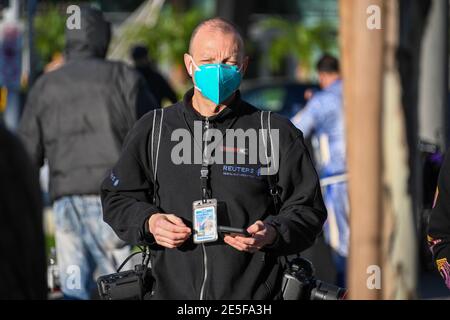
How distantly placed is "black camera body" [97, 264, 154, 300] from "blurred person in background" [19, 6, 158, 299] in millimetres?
2271

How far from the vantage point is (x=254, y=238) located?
176 inches

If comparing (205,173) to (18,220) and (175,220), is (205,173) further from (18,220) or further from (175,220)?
(18,220)

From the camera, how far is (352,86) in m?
5.67

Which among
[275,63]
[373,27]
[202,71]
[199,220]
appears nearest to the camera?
[199,220]

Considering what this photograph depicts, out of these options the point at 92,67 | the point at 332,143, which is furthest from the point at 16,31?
the point at 92,67

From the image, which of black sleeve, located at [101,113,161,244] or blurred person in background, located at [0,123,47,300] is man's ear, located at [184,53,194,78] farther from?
blurred person in background, located at [0,123,47,300]

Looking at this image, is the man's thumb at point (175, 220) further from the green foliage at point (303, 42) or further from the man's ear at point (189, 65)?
the green foliage at point (303, 42)

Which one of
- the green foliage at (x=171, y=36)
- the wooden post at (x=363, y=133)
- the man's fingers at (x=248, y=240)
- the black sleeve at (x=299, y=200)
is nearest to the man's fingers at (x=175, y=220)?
the man's fingers at (x=248, y=240)

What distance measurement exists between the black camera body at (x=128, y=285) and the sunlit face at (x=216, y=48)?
0.88m

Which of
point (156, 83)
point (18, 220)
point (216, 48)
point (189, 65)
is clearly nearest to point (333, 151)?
point (156, 83)

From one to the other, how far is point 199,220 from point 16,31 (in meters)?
8.52

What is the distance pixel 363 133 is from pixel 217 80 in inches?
46.1

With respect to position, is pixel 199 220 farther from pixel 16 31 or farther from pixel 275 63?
pixel 275 63

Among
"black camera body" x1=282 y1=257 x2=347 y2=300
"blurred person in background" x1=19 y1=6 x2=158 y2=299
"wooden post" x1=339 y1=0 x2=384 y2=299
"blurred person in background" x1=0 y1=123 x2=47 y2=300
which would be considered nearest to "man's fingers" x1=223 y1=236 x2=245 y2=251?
"black camera body" x1=282 y1=257 x2=347 y2=300
